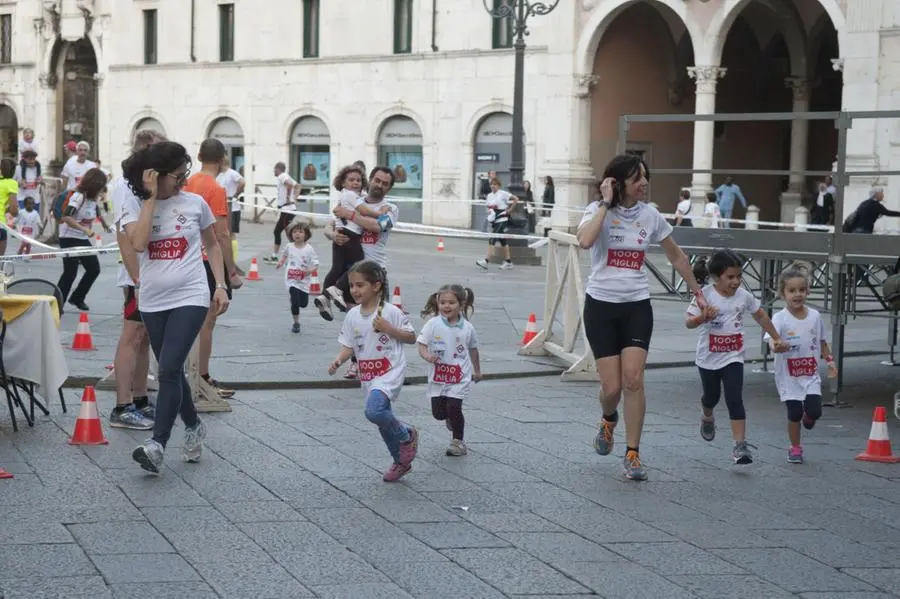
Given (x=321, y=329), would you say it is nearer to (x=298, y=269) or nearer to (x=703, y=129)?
(x=298, y=269)

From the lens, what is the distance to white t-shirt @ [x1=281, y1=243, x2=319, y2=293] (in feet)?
49.0

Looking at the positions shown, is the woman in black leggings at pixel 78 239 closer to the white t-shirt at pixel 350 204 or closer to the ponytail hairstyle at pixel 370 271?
the white t-shirt at pixel 350 204

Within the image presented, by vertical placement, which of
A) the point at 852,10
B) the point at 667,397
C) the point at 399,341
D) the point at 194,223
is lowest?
the point at 667,397

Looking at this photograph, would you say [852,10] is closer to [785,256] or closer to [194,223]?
[785,256]

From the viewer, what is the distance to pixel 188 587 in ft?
18.5

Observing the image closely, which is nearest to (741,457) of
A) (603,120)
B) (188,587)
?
(188,587)

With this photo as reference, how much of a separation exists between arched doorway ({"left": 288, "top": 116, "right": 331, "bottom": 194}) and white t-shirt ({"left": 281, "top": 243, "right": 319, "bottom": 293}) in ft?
89.1

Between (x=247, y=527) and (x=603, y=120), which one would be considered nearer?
(x=247, y=527)

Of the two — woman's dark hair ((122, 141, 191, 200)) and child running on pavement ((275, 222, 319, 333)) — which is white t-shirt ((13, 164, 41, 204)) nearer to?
child running on pavement ((275, 222, 319, 333))

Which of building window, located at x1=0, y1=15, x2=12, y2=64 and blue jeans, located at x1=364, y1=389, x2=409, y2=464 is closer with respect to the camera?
blue jeans, located at x1=364, y1=389, x2=409, y2=464

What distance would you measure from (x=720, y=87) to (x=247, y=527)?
3464cm

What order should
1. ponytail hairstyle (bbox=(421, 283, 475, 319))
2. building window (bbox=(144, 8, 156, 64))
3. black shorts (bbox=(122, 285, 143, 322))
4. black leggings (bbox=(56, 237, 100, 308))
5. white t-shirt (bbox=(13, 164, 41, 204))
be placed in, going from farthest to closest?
1. building window (bbox=(144, 8, 156, 64))
2. white t-shirt (bbox=(13, 164, 41, 204))
3. black leggings (bbox=(56, 237, 100, 308))
4. black shorts (bbox=(122, 285, 143, 322))
5. ponytail hairstyle (bbox=(421, 283, 475, 319))

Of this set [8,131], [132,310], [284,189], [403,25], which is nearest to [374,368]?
[132,310]

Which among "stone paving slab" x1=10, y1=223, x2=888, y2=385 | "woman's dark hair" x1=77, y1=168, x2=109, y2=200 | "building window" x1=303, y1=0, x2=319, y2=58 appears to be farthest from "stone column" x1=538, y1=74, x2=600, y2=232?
"woman's dark hair" x1=77, y1=168, x2=109, y2=200
